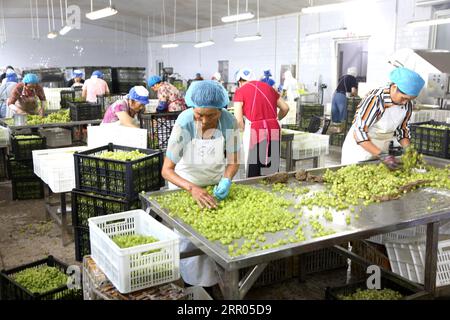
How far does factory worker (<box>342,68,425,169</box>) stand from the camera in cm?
312

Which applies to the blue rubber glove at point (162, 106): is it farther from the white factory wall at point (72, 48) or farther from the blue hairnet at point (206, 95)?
the white factory wall at point (72, 48)

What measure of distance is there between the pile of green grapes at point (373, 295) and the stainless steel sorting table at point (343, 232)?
15 cm

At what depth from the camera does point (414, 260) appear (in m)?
2.91

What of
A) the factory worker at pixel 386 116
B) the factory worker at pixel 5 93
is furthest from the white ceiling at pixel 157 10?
the factory worker at pixel 386 116

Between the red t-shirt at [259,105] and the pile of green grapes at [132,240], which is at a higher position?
the red t-shirt at [259,105]

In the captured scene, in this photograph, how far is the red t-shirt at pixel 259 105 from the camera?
4.31 metres

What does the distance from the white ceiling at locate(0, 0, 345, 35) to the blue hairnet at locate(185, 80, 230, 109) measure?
27.9 feet

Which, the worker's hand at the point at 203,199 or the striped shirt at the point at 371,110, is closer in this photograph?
the worker's hand at the point at 203,199

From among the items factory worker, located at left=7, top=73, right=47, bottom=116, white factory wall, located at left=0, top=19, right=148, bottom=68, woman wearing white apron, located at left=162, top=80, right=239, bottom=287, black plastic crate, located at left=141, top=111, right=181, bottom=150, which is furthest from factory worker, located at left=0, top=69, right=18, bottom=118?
white factory wall, located at left=0, top=19, right=148, bottom=68

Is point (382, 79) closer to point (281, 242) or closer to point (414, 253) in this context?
point (414, 253)

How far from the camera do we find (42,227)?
452 centimetres

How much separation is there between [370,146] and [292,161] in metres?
2.35

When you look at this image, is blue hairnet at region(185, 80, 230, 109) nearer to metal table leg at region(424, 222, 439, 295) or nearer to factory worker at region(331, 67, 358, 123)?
metal table leg at region(424, 222, 439, 295)

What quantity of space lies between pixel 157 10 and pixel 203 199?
46.9ft
